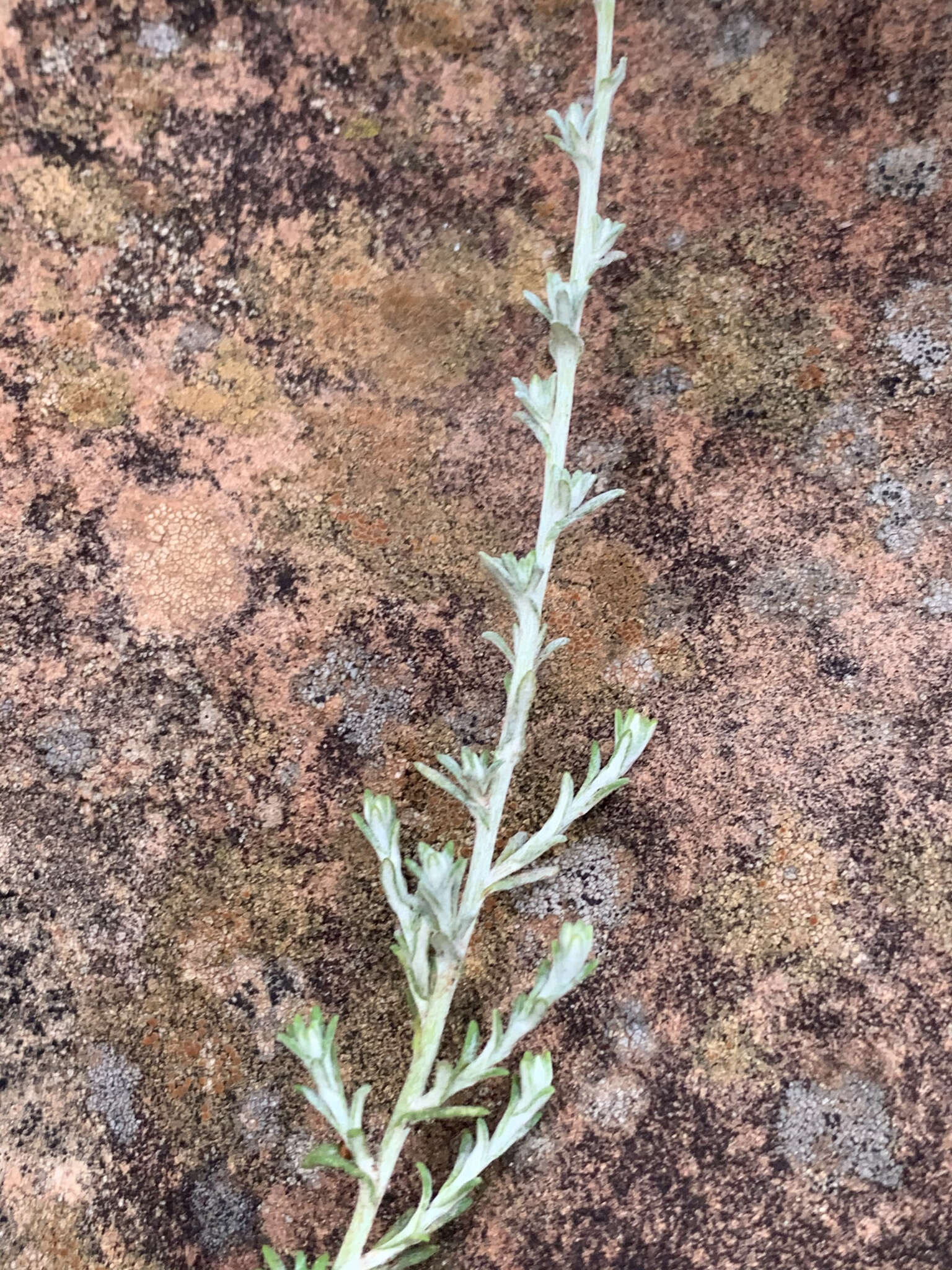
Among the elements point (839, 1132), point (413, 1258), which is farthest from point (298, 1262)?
point (839, 1132)

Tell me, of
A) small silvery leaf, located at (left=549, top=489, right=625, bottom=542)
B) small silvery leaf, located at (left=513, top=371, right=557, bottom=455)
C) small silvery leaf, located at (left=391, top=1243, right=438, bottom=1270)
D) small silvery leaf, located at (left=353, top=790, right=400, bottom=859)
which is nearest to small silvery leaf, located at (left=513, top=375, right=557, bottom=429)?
small silvery leaf, located at (left=513, top=371, right=557, bottom=455)

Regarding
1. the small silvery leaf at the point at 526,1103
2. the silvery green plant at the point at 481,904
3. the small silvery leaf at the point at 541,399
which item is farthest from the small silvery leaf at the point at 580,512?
the small silvery leaf at the point at 526,1103

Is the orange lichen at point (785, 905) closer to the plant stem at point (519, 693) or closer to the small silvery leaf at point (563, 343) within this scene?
the plant stem at point (519, 693)

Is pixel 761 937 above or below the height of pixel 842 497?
below

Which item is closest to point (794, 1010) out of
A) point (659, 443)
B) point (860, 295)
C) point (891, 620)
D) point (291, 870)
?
point (891, 620)

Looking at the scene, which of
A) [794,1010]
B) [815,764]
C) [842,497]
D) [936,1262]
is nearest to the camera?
[936,1262]

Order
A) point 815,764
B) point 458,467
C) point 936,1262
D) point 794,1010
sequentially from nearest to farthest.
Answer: point 936,1262 → point 794,1010 → point 815,764 → point 458,467

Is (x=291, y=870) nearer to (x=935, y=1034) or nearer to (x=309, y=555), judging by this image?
(x=309, y=555)
